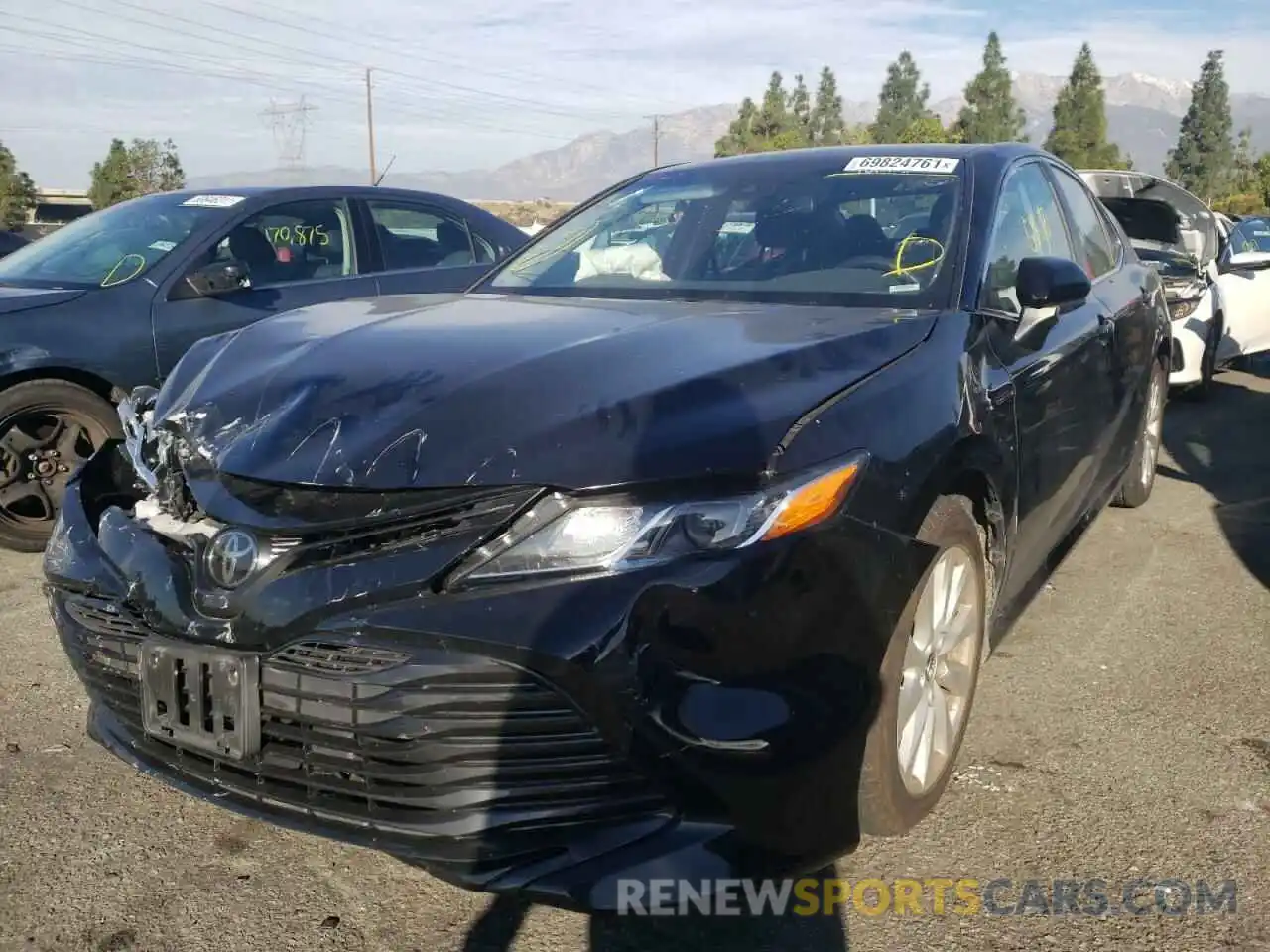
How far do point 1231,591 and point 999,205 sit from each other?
2.03 m

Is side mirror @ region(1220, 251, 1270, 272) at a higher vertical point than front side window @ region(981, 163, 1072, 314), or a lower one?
lower

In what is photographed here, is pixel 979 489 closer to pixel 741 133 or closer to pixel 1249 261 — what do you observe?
pixel 1249 261

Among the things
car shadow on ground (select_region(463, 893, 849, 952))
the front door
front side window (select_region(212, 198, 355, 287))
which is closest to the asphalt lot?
car shadow on ground (select_region(463, 893, 849, 952))

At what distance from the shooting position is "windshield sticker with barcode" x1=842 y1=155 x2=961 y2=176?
11.4 feet

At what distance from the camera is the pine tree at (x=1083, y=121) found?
57.3m

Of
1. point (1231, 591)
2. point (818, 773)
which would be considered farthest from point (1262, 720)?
point (818, 773)

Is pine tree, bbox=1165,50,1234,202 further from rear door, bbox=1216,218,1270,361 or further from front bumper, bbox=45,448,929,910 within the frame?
front bumper, bbox=45,448,929,910

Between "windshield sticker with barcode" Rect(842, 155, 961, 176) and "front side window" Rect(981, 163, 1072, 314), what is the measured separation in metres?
0.19

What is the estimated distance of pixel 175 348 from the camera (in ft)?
16.5

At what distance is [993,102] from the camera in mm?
65312

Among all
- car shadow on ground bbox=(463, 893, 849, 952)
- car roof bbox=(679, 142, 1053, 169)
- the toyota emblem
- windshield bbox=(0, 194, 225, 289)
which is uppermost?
car roof bbox=(679, 142, 1053, 169)

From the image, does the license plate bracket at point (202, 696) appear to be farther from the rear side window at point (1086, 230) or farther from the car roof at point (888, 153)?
the rear side window at point (1086, 230)

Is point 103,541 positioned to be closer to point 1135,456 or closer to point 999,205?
point 999,205

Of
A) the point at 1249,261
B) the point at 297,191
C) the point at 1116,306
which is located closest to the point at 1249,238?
the point at 1249,261
